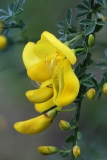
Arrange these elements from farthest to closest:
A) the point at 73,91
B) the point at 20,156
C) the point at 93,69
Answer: the point at 20,156
the point at 93,69
the point at 73,91

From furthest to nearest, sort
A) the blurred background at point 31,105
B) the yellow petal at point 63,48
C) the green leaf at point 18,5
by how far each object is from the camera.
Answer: the blurred background at point 31,105
the green leaf at point 18,5
the yellow petal at point 63,48

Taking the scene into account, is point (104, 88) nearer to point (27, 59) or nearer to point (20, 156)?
point (27, 59)

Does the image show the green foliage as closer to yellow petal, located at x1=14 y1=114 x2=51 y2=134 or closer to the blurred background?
the blurred background

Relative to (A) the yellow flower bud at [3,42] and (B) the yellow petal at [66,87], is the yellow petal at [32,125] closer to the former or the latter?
(B) the yellow petal at [66,87]

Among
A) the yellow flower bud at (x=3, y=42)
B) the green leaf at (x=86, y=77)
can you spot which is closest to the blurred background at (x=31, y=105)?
the yellow flower bud at (x=3, y=42)

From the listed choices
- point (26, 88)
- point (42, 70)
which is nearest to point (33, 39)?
point (26, 88)

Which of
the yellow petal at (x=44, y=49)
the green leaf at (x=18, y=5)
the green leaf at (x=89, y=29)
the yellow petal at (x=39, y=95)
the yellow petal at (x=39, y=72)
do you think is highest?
the green leaf at (x=18, y=5)
